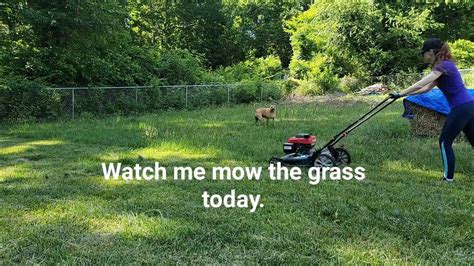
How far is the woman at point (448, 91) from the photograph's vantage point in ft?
16.7

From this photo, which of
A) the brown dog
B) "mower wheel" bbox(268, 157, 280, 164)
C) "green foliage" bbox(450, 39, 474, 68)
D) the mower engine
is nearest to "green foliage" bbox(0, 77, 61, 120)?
the brown dog

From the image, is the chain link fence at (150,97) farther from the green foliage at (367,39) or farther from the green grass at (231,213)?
the green grass at (231,213)

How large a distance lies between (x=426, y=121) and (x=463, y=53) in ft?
59.2

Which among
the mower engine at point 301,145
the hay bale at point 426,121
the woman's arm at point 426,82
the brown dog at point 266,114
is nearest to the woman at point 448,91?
the woman's arm at point 426,82

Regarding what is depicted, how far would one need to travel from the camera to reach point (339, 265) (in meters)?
2.90

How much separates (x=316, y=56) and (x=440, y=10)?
28.4 ft

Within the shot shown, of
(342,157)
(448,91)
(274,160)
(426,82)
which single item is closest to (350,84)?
(342,157)

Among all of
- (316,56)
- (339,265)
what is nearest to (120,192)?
(339,265)

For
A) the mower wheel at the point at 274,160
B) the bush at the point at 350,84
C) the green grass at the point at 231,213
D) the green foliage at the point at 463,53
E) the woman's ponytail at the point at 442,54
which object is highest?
the green foliage at the point at 463,53

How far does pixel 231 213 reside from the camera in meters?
3.97

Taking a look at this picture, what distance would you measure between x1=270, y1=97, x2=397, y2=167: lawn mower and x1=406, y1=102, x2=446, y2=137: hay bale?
93.7 inches

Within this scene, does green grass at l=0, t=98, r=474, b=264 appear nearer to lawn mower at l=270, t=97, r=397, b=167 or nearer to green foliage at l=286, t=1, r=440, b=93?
lawn mower at l=270, t=97, r=397, b=167

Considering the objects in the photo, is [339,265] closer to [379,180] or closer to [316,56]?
[379,180]

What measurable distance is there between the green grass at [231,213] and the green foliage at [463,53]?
60.2 ft
